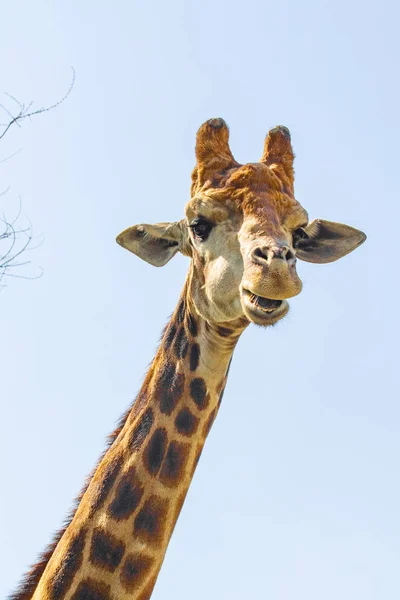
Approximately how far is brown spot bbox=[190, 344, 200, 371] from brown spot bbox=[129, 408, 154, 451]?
0.49 m

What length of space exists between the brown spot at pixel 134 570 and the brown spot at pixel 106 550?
0.07 m

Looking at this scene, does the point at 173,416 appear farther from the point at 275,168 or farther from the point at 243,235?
the point at 275,168

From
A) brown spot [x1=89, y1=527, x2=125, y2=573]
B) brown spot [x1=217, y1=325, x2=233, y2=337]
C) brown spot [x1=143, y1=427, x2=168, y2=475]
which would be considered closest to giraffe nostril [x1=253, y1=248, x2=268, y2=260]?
brown spot [x1=217, y1=325, x2=233, y2=337]

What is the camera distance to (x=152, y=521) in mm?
6750

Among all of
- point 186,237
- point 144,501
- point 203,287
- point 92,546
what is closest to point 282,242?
point 203,287

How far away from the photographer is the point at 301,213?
303 inches

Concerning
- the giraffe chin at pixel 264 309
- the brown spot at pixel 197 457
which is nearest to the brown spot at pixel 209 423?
the brown spot at pixel 197 457

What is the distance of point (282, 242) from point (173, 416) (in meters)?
1.63

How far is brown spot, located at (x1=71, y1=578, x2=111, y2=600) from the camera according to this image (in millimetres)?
6535

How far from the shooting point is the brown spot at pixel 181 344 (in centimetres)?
752

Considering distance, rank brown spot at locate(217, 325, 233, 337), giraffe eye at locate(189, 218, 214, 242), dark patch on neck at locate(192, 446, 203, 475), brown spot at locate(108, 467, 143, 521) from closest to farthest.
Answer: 1. brown spot at locate(108, 467, 143, 521)
2. dark patch on neck at locate(192, 446, 203, 475)
3. brown spot at locate(217, 325, 233, 337)
4. giraffe eye at locate(189, 218, 214, 242)

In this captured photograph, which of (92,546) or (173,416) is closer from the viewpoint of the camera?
(92,546)

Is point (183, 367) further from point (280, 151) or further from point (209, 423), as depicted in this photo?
point (280, 151)

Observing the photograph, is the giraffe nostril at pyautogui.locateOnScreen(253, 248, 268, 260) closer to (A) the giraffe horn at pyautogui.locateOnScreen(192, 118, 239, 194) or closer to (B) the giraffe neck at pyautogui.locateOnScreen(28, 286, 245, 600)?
(B) the giraffe neck at pyautogui.locateOnScreen(28, 286, 245, 600)
